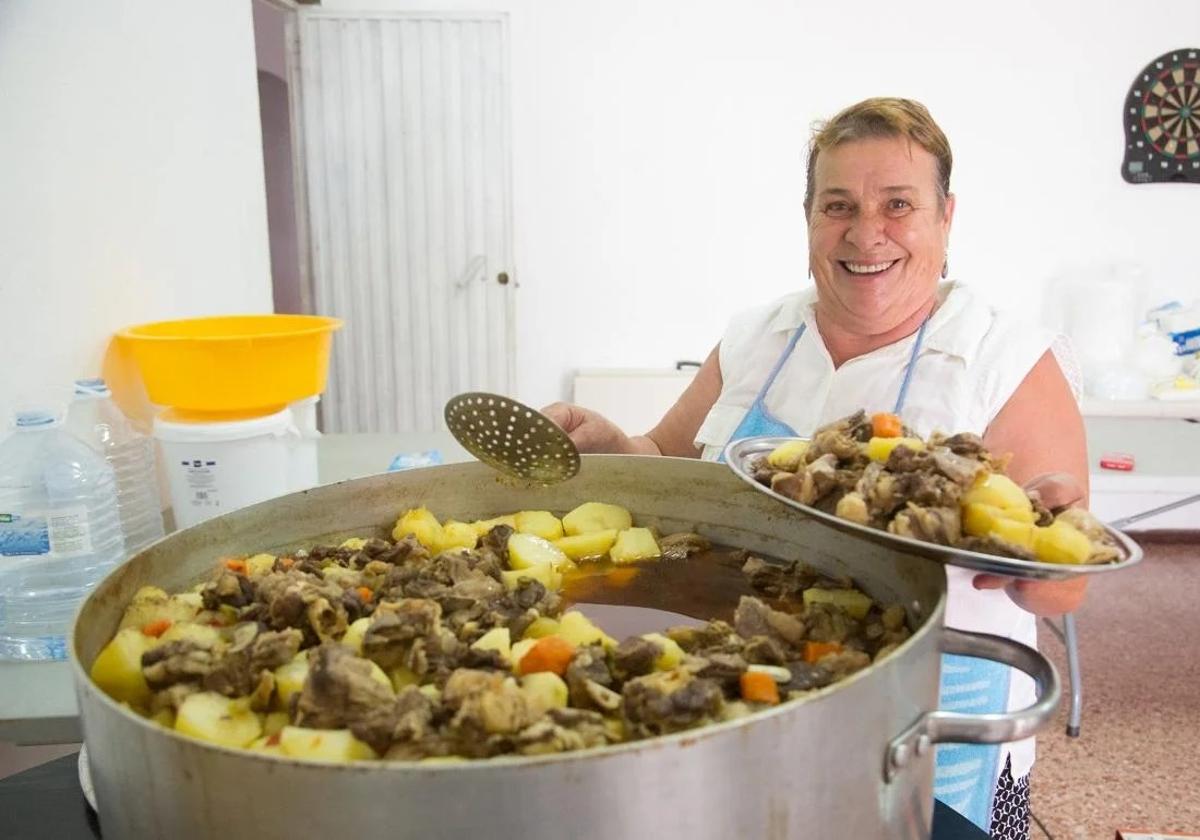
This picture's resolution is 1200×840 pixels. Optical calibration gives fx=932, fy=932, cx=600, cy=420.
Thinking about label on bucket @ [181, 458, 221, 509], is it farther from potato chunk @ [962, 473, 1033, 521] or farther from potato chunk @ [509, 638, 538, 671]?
potato chunk @ [962, 473, 1033, 521]

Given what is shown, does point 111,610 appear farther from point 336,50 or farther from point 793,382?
Answer: point 336,50

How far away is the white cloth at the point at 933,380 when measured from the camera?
1.35m

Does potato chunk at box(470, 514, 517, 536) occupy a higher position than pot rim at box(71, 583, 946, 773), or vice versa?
pot rim at box(71, 583, 946, 773)

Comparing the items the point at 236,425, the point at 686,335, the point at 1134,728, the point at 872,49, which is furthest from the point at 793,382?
the point at 872,49

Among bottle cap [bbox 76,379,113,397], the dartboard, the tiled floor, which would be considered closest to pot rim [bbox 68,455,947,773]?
bottle cap [bbox 76,379,113,397]

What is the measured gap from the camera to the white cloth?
4.43ft

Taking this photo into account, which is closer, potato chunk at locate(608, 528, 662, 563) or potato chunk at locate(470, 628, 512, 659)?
potato chunk at locate(470, 628, 512, 659)

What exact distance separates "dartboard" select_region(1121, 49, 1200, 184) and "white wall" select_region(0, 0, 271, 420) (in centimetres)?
370

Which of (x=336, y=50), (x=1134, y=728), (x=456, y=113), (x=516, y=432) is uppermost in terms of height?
(x=336, y=50)

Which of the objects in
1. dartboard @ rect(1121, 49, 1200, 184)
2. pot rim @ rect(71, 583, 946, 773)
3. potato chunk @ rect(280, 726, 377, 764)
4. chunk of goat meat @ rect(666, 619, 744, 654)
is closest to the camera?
pot rim @ rect(71, 583, 946, 773)

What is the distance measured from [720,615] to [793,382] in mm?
752

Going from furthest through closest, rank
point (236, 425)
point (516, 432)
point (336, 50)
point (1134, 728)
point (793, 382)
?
point (336, 50)
point (1134, 728)
point (793, 382)
point (236, 425)
point (516, 432)

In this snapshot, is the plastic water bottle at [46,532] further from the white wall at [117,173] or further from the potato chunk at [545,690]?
the potato chunk at [545,690]

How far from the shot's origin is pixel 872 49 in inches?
161
